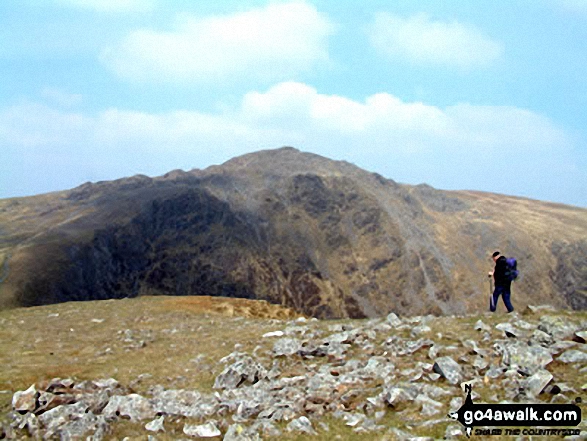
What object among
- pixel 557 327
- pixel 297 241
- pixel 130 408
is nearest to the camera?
pixel 130 408

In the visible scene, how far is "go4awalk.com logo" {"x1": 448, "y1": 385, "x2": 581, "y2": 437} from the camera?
8.27 metres

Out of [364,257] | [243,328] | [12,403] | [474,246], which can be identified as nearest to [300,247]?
[364,257]

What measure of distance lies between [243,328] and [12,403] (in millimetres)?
9018

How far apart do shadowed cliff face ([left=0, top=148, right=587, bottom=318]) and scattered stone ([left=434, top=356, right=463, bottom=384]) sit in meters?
86.4

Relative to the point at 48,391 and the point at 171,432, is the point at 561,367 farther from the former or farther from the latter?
the point at 48,391

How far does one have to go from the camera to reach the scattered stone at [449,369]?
10.7 metres

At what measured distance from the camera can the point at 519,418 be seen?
28.6 ft

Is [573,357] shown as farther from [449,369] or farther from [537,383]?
[449,369]

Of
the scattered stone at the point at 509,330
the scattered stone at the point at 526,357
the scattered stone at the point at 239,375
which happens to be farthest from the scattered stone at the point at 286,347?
the scattered stone at the point at 509,330

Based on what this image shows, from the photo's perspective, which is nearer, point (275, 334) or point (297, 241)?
point (275, 334)

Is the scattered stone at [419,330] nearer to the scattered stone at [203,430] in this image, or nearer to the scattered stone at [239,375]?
the scattered stone at [239,375]

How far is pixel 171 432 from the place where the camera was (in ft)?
32.0

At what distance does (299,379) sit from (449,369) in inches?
141

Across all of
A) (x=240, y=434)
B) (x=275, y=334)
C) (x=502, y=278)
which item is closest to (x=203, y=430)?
(x=240, y=434)
